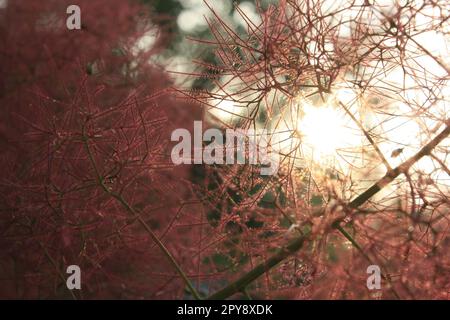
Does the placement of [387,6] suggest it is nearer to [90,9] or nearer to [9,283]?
[9,283]

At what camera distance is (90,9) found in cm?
477

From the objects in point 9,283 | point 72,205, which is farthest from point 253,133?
point 9,283

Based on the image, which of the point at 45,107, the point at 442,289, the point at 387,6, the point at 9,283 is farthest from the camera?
the point at 9,283

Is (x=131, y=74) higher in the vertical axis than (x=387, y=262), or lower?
higher

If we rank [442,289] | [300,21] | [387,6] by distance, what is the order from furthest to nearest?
1. [300,21]
2. [387,6]
3. [442,289]

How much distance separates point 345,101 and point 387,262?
0.51 meters

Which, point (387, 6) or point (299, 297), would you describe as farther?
point (299, 297)

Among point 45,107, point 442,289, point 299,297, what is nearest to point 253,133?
point 299,297

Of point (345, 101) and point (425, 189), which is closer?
point (425, 189)

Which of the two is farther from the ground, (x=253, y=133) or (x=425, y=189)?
(x=253, y=133)

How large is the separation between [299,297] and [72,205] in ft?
4.49

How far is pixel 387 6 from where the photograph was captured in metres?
1.90

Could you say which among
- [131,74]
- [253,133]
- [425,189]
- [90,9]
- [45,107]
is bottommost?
[425,189]
